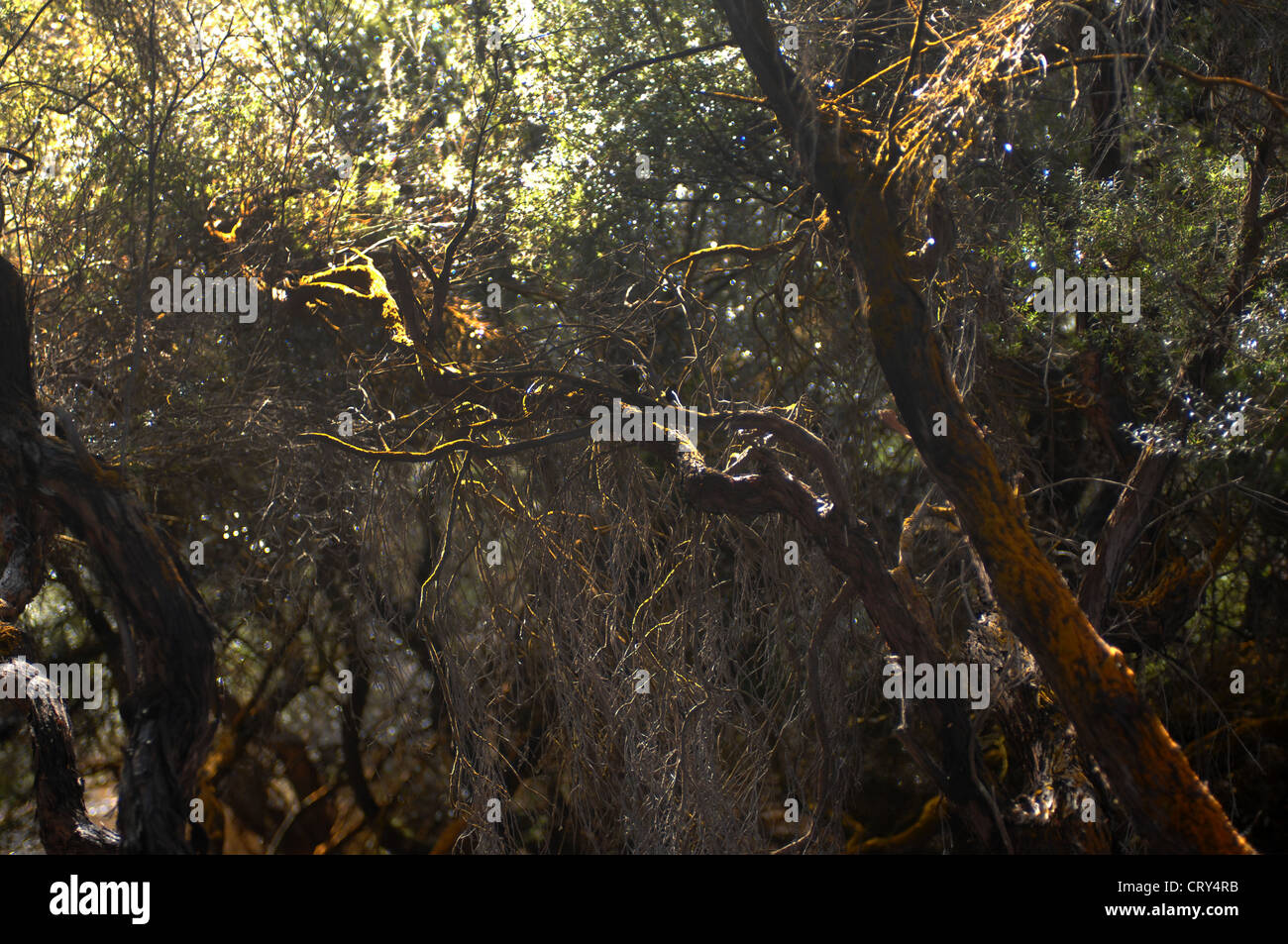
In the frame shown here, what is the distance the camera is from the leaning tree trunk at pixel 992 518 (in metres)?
4.07

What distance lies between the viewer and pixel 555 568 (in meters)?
5.11

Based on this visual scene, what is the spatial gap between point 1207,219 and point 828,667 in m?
2.75

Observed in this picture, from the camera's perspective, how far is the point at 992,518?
430 centimetres

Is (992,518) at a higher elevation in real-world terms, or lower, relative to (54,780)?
higher

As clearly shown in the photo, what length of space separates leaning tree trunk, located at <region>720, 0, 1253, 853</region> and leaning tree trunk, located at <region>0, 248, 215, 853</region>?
9.51 ft

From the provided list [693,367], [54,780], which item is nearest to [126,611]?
[54,780]

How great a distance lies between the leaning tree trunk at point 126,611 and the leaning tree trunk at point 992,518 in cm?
290

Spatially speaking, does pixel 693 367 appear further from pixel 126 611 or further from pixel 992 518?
pixel 126 611

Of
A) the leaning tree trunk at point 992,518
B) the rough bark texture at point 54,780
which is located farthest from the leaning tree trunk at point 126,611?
the leaning tree trunk at point 992,518

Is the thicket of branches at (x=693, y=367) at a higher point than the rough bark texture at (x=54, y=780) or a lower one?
higher

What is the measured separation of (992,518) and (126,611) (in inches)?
131

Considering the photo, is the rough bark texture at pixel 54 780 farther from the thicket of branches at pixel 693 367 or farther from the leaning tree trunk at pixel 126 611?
the thicket of branches at pixel 693 367

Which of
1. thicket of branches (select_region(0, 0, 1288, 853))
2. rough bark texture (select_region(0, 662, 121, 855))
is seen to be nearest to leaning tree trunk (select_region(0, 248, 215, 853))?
rough bark texture (select_region(0, 662, 121, 855))
